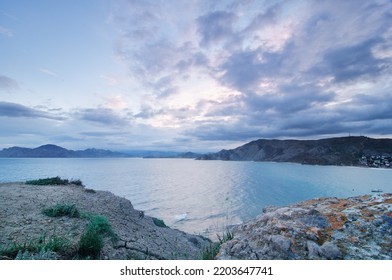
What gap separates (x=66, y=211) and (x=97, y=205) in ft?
12.9

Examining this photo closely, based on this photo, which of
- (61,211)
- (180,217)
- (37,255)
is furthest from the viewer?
(180,217)

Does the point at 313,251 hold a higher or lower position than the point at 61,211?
higher

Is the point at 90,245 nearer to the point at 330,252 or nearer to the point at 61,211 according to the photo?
the point at 61,211

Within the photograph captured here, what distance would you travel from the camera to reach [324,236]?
320 centimetres

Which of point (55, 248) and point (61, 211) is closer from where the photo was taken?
point (55, 248)

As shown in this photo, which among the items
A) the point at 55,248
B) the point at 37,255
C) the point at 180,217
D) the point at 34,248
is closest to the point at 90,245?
the point at 55,248

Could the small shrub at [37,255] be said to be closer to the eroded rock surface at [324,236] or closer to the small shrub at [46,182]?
the eroded rock surface at [324,236]

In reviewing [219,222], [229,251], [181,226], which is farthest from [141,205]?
[229,251]

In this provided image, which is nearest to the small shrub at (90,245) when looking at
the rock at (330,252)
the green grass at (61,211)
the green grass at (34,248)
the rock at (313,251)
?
the green grass at (34,248)

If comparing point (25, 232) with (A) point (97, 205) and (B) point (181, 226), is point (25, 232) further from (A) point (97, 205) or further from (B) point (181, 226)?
(B) point (181, 226)

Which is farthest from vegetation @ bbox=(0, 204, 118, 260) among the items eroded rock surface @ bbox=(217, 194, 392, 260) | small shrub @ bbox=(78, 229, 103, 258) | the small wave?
the small wave

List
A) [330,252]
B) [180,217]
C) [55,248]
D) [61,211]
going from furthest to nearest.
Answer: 1. [180,217]
2. [61,211]
3. [55,248]
4. [330,252]

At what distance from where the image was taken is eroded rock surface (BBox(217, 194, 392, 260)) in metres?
2.92

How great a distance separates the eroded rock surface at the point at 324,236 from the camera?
9.59ft
